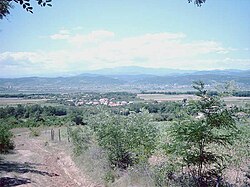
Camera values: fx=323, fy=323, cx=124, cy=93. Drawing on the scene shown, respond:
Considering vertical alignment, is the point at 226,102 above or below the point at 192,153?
above

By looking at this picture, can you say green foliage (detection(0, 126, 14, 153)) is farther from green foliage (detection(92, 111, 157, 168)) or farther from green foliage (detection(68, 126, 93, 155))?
green foliage (detection(92, 111, 157, 168))

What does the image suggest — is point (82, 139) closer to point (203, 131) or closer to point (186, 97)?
point (186, 97)

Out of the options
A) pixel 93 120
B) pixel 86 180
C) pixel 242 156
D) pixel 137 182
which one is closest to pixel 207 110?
pixel 242 156

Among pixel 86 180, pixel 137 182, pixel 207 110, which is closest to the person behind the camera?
pixel 207 110

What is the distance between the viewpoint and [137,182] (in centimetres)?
1497

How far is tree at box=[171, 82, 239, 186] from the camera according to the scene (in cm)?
1040

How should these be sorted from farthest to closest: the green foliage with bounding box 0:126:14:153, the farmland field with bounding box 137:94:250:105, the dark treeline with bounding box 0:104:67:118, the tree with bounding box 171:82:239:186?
the dark treeline with bounding box 0:104:67:118, the green foliage with bounding box 0:126:14:153, the farmland field with bounding box 137:94:250:105, the tree with bounding box 171:82:239:186

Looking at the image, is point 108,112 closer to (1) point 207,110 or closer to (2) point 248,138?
(2) point 248,138

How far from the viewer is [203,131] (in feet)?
34.1

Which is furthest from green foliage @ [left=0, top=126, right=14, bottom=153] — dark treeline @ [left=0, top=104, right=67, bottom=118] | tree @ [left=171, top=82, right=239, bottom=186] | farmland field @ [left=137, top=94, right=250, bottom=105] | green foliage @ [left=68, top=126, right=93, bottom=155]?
dark treeline @ [left=0, top=104, right=67, bottom=118]

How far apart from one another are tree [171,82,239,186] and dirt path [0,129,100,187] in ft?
29.1

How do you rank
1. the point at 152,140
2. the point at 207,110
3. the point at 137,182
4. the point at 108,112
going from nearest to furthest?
the point at 207,110 → the point at 137,182 → the point at 152,140 → the point at 108,112

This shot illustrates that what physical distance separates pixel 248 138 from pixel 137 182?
5321 millimetres

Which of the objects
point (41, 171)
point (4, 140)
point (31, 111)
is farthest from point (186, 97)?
point (31, 111)
